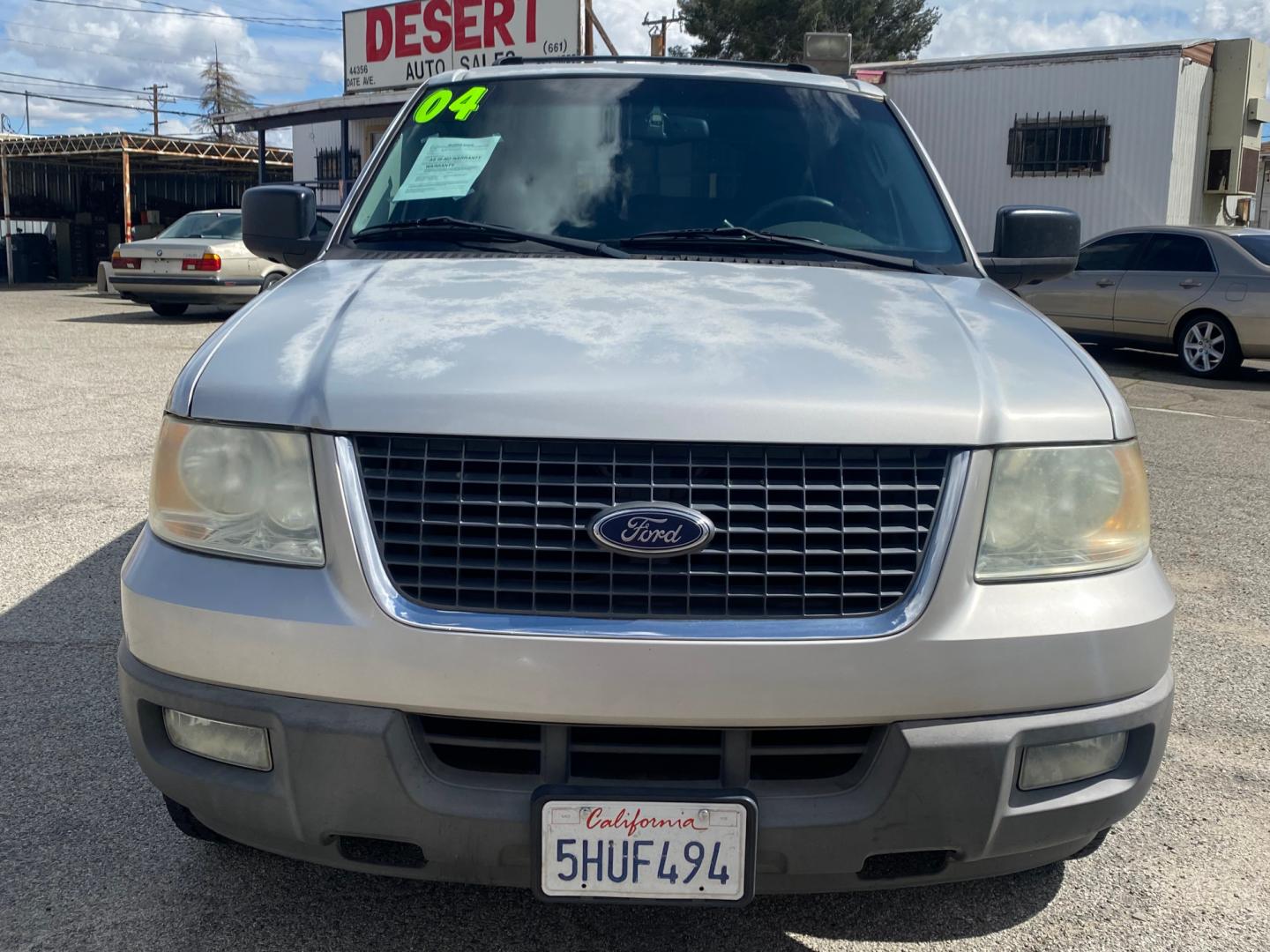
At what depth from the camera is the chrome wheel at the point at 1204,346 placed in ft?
39.0

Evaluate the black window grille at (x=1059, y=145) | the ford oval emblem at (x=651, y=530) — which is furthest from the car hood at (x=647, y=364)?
the black window grille at (x=1059, y=145)

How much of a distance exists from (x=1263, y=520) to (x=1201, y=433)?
9.40 feet

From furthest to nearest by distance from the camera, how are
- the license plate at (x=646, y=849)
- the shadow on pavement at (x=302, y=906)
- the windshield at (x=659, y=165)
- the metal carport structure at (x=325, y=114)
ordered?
the metal carport structure at (x=325, y=114)
the windshield at (x=659, y=165)
the shadow on pavement at (x=302, y=906)
the license plate at (x=646, y=849)

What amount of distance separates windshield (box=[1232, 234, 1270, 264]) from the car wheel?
0.67 meters

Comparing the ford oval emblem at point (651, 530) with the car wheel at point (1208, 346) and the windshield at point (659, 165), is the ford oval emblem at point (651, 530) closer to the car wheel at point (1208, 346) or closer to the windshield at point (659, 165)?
the windshield at point (659, 165)

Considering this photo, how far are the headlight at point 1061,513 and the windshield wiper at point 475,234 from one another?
1244 mm

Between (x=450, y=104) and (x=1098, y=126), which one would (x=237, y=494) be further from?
(x=1098, y=126)

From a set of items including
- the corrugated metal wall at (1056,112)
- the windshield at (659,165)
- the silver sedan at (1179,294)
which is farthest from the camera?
the corrugated metal wall at (1056,112)

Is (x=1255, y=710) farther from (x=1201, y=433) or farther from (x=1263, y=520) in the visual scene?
(x=1201, y=433)

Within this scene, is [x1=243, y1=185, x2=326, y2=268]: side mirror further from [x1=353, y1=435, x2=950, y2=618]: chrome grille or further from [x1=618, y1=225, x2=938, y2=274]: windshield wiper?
[x1=353, y1=435, x2=950, y2=618]: chrome grille

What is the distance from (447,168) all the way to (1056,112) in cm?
1638

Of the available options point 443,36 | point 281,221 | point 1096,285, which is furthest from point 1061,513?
point 443,36

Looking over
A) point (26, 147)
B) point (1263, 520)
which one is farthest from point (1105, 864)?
point (26, 147)

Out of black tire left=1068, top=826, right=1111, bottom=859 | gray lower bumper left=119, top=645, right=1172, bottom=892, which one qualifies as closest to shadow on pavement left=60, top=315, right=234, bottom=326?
gray lower bumper left=119, top=645, right=1172, bottom=892
